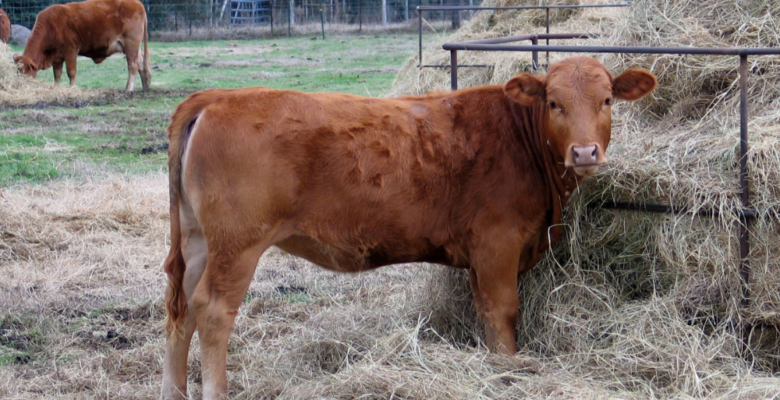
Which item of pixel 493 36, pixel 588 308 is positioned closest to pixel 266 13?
pixel 493 36

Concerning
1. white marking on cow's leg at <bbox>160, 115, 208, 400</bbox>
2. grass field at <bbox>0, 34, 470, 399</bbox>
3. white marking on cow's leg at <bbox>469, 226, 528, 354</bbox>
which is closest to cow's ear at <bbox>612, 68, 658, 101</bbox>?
white marking on cow's leg at <bbox>469, 226, 528, 354</bbox>

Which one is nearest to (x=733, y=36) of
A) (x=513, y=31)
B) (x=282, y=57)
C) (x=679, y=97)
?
(x=679, y=97)

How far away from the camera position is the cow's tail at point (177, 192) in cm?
401

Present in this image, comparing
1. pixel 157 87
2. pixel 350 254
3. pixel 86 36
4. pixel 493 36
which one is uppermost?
pixel 86 36

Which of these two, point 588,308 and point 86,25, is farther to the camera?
point 86,25

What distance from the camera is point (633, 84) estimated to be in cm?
418

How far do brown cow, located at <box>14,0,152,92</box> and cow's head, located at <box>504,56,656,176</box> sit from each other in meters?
13.7

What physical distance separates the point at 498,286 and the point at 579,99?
3.58ft

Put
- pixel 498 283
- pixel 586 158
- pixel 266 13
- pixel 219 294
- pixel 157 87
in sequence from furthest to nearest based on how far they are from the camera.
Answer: pixel 266 13, pixel 157 87, pixel 498 283, pixel 219 294, pixel 586 158

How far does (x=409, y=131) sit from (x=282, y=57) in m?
18.7

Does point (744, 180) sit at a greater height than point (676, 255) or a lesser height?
greater

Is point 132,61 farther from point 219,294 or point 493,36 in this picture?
point 219,294

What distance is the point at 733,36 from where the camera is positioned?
5027 mm

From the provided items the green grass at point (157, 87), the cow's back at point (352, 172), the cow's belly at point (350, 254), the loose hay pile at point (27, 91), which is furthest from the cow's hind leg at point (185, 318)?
the loose hay pile at point (27, 91)
